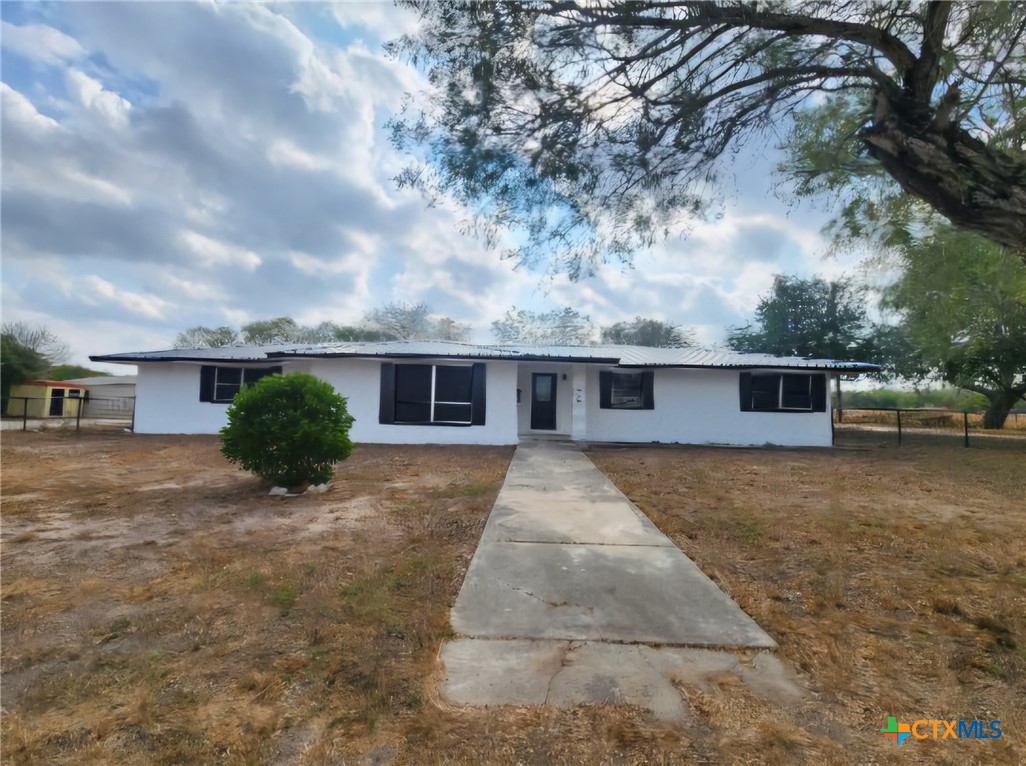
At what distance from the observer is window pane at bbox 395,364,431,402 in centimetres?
1362

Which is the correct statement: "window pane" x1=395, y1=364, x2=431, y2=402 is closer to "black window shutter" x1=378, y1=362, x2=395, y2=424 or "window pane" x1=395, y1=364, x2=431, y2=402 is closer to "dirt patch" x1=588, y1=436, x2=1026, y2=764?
"black window shutter" x1=378, y1=362, x2=395, y2=424

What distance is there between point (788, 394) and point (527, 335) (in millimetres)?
33946

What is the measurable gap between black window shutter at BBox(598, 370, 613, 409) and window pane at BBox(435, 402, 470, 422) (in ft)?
13.7

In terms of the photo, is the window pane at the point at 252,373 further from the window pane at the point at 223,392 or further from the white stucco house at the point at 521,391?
the window pane at the point at 223,392

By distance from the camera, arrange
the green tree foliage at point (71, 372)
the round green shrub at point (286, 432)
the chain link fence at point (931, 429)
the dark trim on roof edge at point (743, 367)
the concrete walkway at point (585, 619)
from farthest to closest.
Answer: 1. the green tree foliage at point (71, 372)
2. the chain link fence at point (931, 429)
3. the dark trim on roof edge at point (743, 367)
4. the round green shrub at point (286, 432)
5. the concrete walkway at point (585, 619)

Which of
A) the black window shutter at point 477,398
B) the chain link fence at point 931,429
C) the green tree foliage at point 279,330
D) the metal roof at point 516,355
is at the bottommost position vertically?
the chain link fence at point 931,429

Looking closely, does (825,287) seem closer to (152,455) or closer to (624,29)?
(624,29)

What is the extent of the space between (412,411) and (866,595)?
11.2 metres

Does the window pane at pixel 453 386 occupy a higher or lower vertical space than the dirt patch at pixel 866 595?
higher

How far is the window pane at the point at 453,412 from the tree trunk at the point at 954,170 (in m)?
10.5

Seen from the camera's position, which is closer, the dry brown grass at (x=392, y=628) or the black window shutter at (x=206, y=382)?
the dry brown grass at (x=392, y=628)

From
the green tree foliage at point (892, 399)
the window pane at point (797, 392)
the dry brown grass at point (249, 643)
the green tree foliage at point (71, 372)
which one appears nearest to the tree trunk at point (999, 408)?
the window pane at point (797, 392)

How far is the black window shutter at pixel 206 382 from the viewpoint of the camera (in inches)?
628

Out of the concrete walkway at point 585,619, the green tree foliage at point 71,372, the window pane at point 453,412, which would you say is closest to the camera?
the concrete walkway at point 585,619
